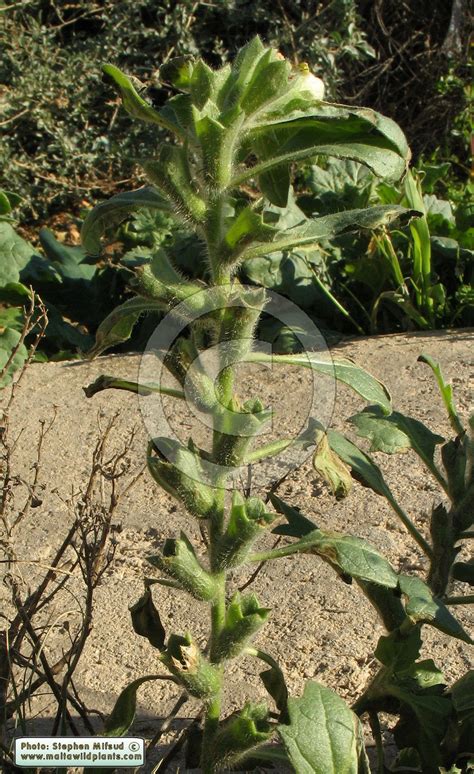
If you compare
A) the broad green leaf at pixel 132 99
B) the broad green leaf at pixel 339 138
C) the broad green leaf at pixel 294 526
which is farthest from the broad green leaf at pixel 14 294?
the broad green leaf at pixel 339 138

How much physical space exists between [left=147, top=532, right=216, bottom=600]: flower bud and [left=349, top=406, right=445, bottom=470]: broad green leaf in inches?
19.3

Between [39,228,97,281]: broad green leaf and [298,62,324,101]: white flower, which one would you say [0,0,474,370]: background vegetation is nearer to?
[39,228,97,281]: broad green leaf

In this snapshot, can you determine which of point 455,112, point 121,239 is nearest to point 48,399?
point 121,239

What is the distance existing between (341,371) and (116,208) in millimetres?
491

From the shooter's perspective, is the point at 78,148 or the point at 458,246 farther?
the point at 78,148

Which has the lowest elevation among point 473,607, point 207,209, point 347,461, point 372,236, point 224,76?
point 473,607

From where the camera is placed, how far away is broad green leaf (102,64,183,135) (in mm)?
1501

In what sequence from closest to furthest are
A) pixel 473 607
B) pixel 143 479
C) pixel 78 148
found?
pixel 473 607 → pixel 143 479 → pixel 78 148

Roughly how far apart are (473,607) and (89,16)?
227 inches

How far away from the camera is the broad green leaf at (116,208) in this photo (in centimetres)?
164

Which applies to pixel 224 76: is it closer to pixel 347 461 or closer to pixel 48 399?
pixel 347 461

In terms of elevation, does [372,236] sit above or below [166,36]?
below

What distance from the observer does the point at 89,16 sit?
6852 millimetres

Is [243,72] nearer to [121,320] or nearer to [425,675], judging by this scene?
[121,320]
